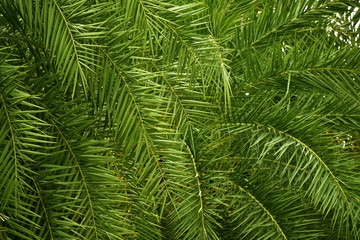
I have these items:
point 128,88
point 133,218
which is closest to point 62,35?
point 128,88

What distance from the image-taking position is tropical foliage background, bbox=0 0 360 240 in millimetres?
2312

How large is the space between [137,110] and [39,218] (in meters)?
0.61

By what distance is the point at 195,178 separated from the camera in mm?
3203

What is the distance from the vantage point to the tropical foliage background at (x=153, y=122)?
231 centimetres

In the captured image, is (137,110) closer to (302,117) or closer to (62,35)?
(62,35)

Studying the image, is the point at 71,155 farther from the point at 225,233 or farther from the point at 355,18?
the point at 355,18

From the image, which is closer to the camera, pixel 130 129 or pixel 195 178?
pixel 130 129

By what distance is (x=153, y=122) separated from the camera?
2412 mm

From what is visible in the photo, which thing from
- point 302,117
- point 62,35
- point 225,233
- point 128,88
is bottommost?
point 225,233

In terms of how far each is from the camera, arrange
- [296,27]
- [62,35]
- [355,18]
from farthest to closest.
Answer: [355,18]
[296,27]
[62,35]

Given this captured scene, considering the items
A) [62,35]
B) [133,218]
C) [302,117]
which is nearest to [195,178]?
[133,218]

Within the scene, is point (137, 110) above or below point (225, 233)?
above

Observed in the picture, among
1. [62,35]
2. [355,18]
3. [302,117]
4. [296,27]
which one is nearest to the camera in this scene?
[62,35]

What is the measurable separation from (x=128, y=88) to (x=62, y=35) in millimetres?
335
